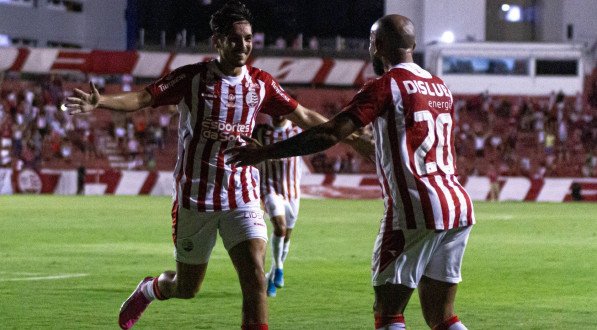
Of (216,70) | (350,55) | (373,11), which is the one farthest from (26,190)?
(216,70)

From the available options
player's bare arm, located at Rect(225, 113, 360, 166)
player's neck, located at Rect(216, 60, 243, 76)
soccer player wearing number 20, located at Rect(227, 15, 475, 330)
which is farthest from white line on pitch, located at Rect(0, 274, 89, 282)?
player's bare arm, located at Rect(225, 113, 360, 166)

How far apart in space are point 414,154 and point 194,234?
2614 mm

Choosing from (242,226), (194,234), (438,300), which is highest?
(438,300)

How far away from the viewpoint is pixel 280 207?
14.9 metres

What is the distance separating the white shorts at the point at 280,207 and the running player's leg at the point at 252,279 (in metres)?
6.10

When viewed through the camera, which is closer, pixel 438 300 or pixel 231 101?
pixel 438 300

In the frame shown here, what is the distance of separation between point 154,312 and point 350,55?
49.4m

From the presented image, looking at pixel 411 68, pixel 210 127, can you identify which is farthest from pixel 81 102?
pixel 411 68

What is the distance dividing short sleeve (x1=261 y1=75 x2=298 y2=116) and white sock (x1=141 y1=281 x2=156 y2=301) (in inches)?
63.6

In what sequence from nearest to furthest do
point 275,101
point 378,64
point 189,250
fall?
point 378,64 → point 189,250 → point 275,101

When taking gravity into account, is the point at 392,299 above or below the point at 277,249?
above

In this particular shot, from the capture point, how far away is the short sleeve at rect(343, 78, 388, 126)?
6.52m

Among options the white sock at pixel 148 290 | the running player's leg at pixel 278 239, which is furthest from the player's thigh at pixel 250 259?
the running player's leg at pixel 278 239

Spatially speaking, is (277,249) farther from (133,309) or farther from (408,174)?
(408,174)
